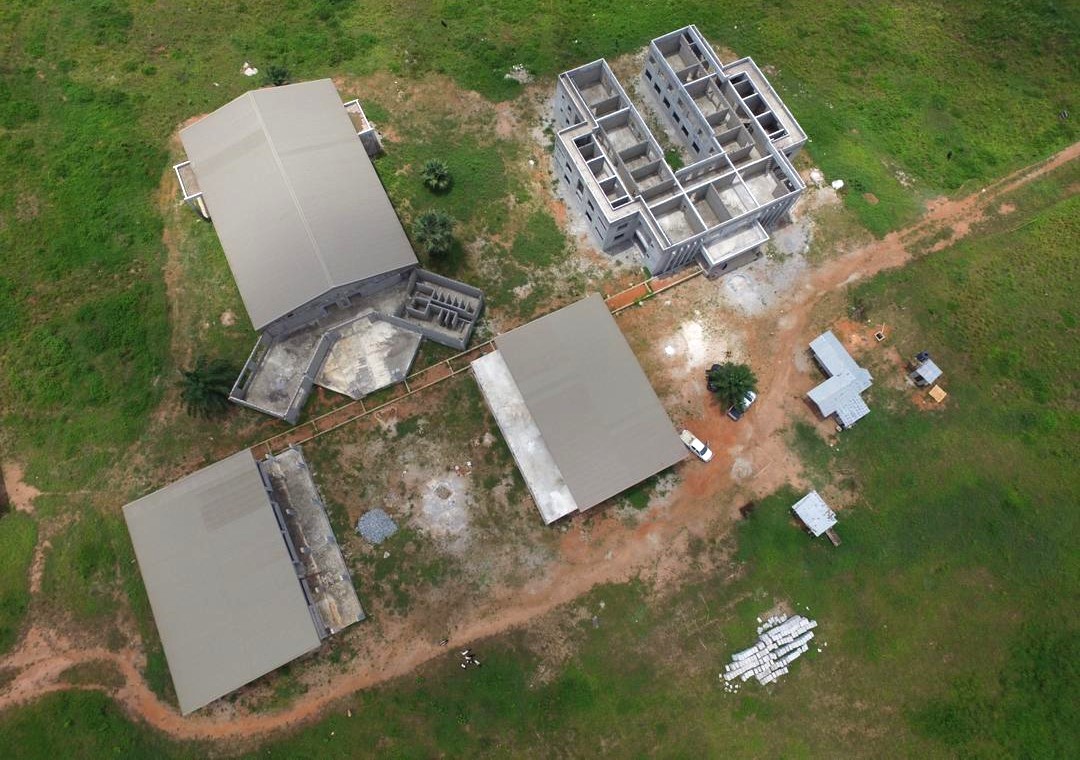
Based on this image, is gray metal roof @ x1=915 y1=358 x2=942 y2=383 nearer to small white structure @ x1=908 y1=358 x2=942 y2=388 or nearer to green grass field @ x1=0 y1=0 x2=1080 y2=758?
small white structure @ x1=908 y1=358 x2=942 y2=388

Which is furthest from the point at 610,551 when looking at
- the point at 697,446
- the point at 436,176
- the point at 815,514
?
the point at 436,176

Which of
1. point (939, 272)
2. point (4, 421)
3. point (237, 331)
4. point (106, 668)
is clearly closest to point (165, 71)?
point (237, 331)

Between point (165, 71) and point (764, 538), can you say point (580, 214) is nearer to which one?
point (764, 538)

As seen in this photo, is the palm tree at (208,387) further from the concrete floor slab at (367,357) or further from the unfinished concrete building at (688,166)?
the unfinished concrete building at (688,166)

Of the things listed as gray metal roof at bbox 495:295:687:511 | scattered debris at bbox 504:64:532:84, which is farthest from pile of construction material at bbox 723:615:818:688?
scattered debris at bbox 504:64:532:84

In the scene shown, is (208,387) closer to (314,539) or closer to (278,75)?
(314,539)
